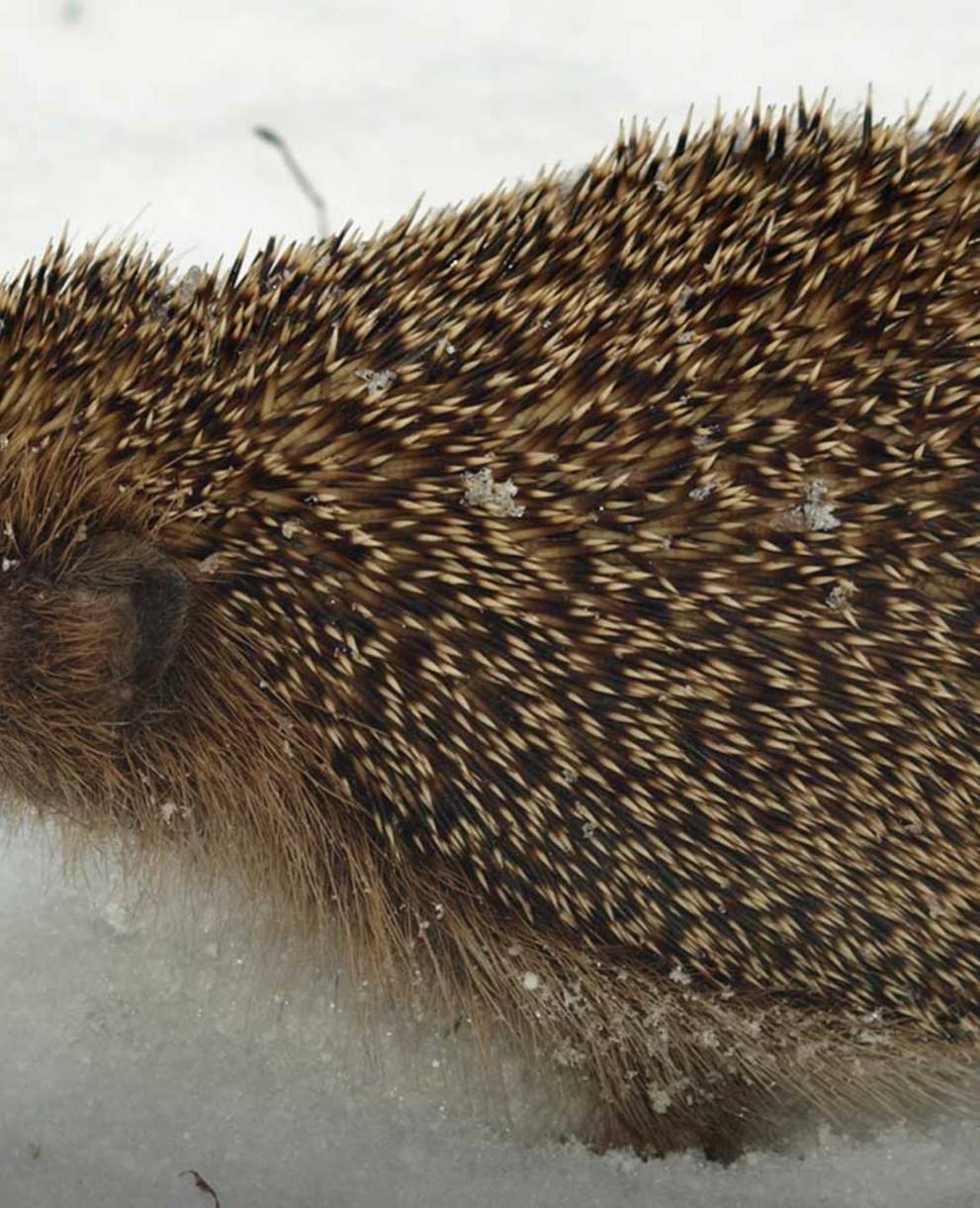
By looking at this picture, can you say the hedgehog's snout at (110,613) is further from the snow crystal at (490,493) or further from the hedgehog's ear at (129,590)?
the snow crystal at (490,493)

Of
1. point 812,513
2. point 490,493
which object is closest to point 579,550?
point 490,493

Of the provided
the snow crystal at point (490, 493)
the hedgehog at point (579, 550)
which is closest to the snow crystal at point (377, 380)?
the hedgehog at point (579, 550)

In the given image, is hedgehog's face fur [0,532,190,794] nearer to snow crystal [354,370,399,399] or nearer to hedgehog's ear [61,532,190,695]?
hedgehog's ear [61,532,190,695]

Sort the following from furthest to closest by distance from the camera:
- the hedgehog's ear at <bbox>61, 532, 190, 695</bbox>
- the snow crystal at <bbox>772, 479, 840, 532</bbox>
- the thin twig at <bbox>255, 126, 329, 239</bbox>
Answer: the thin twig at <bbox>255, 126, 329, 239</bbox>
the hedgehog's ear at <bbox>61, 532, 190, 695</bbox>
the snow crystal at <bbox>772, 479, 840, 532</bbox>

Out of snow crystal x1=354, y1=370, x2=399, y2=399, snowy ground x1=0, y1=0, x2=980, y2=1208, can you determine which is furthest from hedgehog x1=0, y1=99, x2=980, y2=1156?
snowy ground x1=0, y1=0, x2=980, y2=1208

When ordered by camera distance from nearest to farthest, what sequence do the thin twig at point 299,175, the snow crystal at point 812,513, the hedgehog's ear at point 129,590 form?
the snow crystal at point 812,513 → the hedgehog's ear at point 129,590 → the thin twig at point 299,175

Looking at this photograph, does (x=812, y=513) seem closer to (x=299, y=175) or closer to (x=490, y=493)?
(x=490, y=493)

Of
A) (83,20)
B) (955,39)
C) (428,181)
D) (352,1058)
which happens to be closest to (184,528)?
(352,1058)
